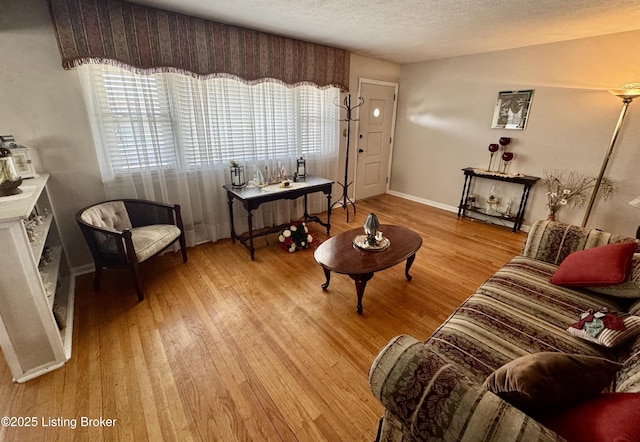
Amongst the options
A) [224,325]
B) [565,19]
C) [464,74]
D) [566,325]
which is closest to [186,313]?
[224,325]

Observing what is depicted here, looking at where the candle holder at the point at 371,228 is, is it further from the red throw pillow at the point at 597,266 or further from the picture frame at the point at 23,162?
the picture frame at the point at 23,162

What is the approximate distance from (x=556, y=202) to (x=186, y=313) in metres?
4.23

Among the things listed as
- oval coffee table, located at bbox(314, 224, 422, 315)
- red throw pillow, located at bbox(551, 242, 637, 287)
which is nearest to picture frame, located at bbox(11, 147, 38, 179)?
oval coffee table, located at bbox(314, 224, 422, 315)

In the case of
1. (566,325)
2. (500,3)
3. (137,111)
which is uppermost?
(500,3)

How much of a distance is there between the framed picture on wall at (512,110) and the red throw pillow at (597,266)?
8.53 ft

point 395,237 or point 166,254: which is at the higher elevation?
point 395,237

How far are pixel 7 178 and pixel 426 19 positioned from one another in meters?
3.42

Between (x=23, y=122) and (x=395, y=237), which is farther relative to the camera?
(x=395, y=237)

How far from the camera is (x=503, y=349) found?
1.29 meters

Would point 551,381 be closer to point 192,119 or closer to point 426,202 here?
point 192,119

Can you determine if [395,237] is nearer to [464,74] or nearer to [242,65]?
[242,65]

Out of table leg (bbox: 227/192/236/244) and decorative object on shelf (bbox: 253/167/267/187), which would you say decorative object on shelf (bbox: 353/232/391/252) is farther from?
table leg (bbox: 227/192/236/244)

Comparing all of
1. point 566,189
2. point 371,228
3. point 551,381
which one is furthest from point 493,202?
point 551,381

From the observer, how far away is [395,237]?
8.18 ft
